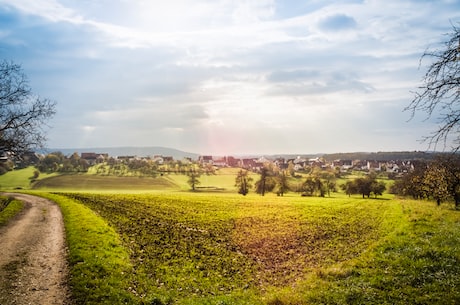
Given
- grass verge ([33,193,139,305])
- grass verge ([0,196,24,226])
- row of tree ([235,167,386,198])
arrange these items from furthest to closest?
row of tree ([235,167,386,198]) < grass verge ([0,196,24,226]) < grass verge ([33,193,139,305])

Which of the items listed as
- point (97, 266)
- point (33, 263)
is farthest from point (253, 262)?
point (33, 263)

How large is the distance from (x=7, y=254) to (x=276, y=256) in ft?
61.5

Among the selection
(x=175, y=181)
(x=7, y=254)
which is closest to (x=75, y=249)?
(x=7, y=254)

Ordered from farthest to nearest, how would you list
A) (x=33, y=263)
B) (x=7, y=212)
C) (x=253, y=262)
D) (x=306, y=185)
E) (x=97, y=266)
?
(x=306, y=185)
(x=7, y=212)
(x=253, y=262)
(x=33, y=263)
(x=97, y=266)

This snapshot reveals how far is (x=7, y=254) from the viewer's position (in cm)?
1825

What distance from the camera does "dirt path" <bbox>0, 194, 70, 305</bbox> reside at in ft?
43.4

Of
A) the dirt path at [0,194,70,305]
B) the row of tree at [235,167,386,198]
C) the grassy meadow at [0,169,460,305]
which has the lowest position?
the row of tree at [235,167,386,198]

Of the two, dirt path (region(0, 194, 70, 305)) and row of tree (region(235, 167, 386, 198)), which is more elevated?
dirt path (region(0, 194, 70, 305))

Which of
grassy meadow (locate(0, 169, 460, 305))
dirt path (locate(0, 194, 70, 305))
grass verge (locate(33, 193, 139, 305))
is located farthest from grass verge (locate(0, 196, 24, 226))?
grass verge (locate(33, 193, 139, 305))

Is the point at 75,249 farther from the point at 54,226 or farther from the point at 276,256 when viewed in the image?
the point at 276,256

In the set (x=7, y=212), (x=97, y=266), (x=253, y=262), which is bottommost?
(x=253, y=262)

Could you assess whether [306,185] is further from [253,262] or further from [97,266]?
[97,266]

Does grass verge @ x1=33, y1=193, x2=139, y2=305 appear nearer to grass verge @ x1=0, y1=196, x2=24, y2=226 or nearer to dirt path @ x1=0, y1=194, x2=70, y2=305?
dirt path @ x1=0, y1=194, x2=70, y2=305

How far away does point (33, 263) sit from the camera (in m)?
17.1
